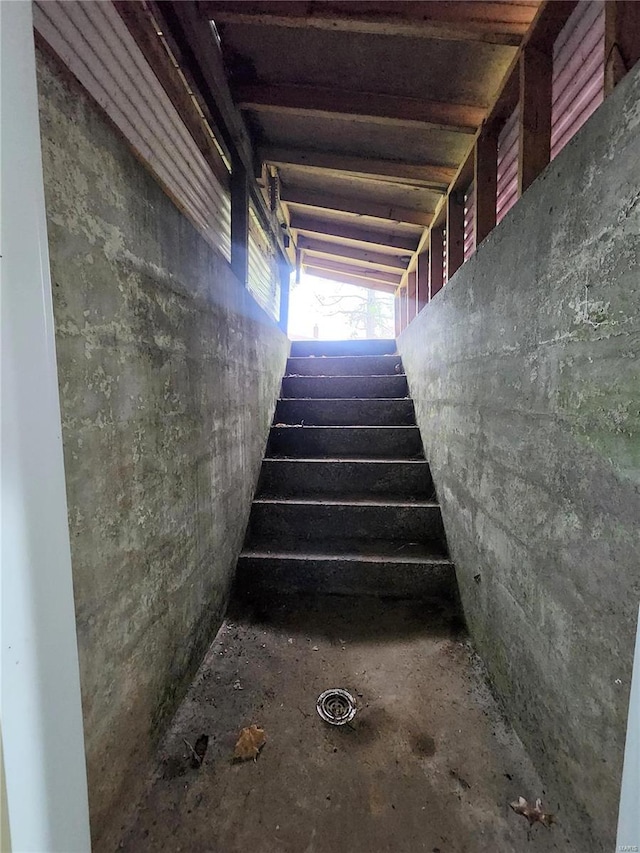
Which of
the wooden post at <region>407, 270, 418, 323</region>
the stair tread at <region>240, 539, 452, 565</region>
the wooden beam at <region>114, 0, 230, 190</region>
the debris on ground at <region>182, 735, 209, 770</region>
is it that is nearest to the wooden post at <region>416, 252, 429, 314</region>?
the wooden post at <region>407, 270, 418, 323</region>

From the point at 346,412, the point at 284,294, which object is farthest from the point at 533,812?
the point at 284,294

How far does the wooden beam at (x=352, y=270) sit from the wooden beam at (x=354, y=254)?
381mm

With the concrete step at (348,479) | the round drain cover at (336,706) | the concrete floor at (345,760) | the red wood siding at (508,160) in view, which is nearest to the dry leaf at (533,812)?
→ the concrete floor at (345,760)

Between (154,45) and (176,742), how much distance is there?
2.61 metres

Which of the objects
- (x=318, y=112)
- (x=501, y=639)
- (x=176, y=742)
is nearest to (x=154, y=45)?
(x=318, y=112)

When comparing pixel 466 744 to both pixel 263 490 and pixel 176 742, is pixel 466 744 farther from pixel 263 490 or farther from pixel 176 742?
pixel 263 490

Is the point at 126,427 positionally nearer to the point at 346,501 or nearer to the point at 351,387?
the point at 346,501

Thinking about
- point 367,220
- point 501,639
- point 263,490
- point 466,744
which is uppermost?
point 367,220

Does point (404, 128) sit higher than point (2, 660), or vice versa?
point (404, 128)

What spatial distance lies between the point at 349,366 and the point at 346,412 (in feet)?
2.73

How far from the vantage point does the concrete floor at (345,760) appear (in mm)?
1022

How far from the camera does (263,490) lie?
267 cm

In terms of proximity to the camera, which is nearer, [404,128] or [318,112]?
[318,112]

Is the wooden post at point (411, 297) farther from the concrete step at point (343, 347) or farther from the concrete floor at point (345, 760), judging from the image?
the concrete floor at point (345, 760)
